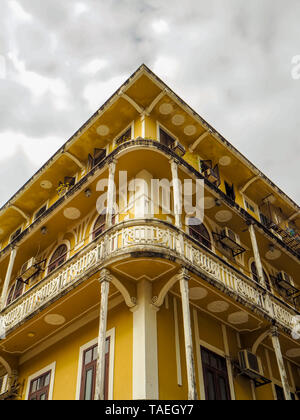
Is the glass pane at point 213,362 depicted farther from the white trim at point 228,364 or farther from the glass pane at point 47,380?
the glass pane at point 47,380

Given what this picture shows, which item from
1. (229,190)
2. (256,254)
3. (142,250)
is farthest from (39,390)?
(229,190)

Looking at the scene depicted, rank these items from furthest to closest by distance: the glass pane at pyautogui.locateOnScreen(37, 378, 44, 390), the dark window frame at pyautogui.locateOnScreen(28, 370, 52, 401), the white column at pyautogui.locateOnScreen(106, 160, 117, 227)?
the glass pane at pyautogui.locateOnScreen(37, 378, 44, 390) < the dark window frame at pyautogui.locateOnScreen(28, 370, 52, 401) < the white column at pyautogui.locateOnScreen(106, 160, 117, 227)

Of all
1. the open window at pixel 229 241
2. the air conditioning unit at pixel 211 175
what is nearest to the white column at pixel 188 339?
the open window at pixel 229 241

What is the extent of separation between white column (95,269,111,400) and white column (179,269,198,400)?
1728 mm

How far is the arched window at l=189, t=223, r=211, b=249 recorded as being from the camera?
14875 mm

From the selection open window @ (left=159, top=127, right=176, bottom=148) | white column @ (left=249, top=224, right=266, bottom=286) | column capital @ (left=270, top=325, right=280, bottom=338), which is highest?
open window @ (left=159, top=127, right=176, bottom=148)

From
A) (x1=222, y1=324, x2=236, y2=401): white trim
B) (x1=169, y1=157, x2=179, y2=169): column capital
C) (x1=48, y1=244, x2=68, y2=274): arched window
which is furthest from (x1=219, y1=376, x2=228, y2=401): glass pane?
(x1=48, y1=244, x2=68, y2=274): arched window

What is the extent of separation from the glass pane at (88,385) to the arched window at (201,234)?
5.37 metres

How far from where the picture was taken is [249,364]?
41.7 ft

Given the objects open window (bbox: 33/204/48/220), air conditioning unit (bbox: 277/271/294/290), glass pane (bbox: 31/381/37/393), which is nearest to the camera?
glass pane (bbox: 31/381/37/393)

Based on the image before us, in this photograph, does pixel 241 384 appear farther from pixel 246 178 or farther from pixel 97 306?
pixel 246 178

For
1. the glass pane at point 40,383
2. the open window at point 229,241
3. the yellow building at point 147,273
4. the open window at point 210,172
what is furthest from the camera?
the open window at point 210,172

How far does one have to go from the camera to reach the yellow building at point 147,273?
11.0 m

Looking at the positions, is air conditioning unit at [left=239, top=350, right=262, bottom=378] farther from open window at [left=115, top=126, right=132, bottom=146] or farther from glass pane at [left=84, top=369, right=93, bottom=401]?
open window at [left=115, top=126, right=132, bottom=146]
